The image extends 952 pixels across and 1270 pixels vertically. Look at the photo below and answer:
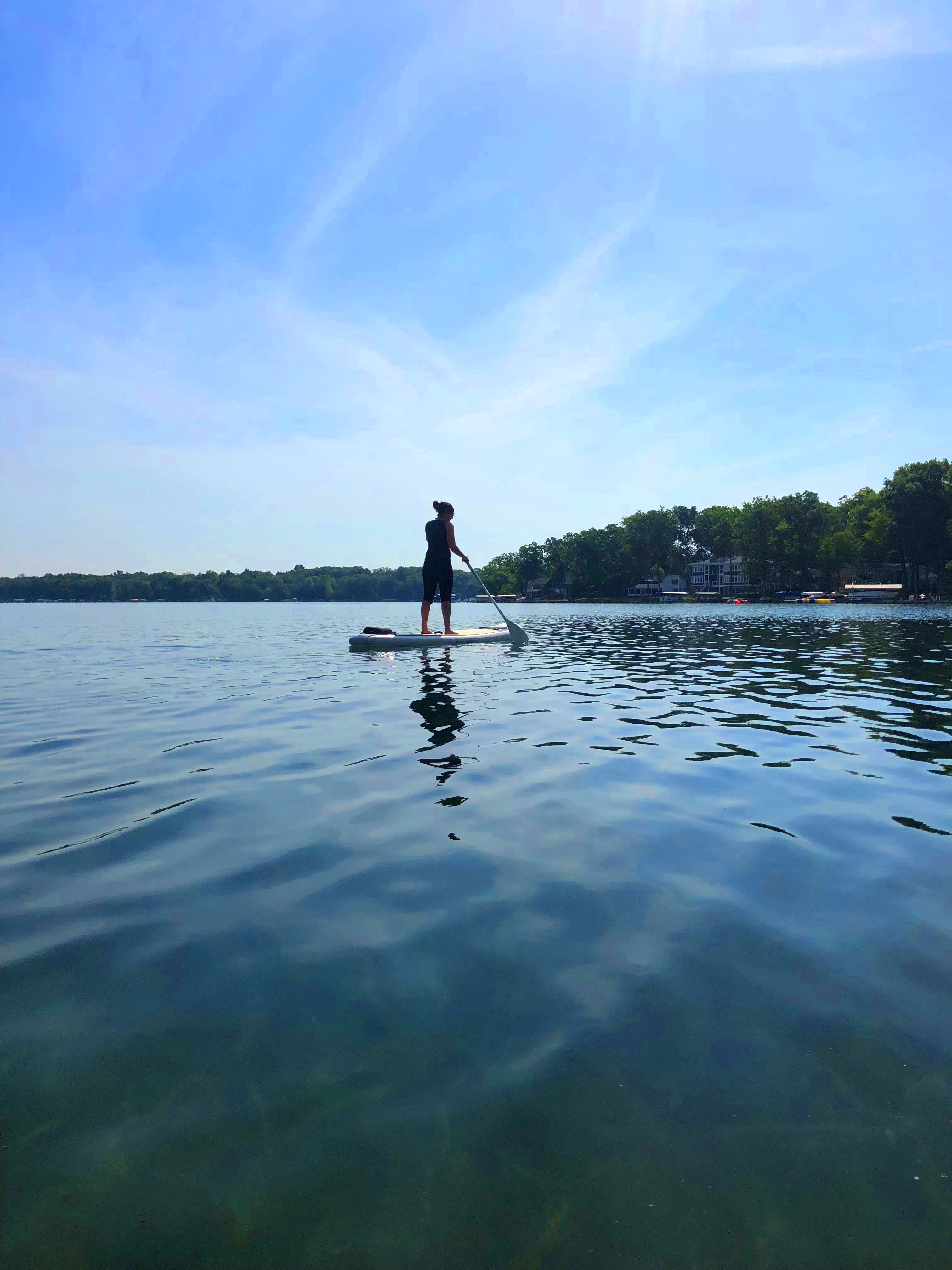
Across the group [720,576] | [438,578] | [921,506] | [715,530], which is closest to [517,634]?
[438,578]

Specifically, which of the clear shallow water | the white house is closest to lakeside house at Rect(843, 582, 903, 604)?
the white house

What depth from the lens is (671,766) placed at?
20.0 ft

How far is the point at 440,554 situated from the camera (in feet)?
52.1

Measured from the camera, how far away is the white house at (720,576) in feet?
441

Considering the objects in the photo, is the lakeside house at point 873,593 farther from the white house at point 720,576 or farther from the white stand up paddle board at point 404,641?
the white stand up paddle board at point 404,641

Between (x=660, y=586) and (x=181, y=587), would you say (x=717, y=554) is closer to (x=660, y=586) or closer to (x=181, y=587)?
(x=660, y=586)

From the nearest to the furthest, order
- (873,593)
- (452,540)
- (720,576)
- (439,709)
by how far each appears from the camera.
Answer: (439,709), (452,540), (873,593), (720,576)

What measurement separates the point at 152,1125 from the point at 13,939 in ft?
5.06

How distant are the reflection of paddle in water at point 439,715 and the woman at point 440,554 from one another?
258cm

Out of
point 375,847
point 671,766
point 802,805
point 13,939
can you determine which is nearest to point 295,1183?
point 13,939

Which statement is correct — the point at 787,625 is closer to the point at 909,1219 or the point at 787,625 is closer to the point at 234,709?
the point at 234,709

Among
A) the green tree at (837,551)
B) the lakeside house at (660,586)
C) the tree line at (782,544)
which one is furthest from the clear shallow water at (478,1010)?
the lakeside house at (660,586)

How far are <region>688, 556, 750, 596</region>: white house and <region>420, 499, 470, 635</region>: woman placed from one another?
120369mm

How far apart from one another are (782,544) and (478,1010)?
12043 centimetres
